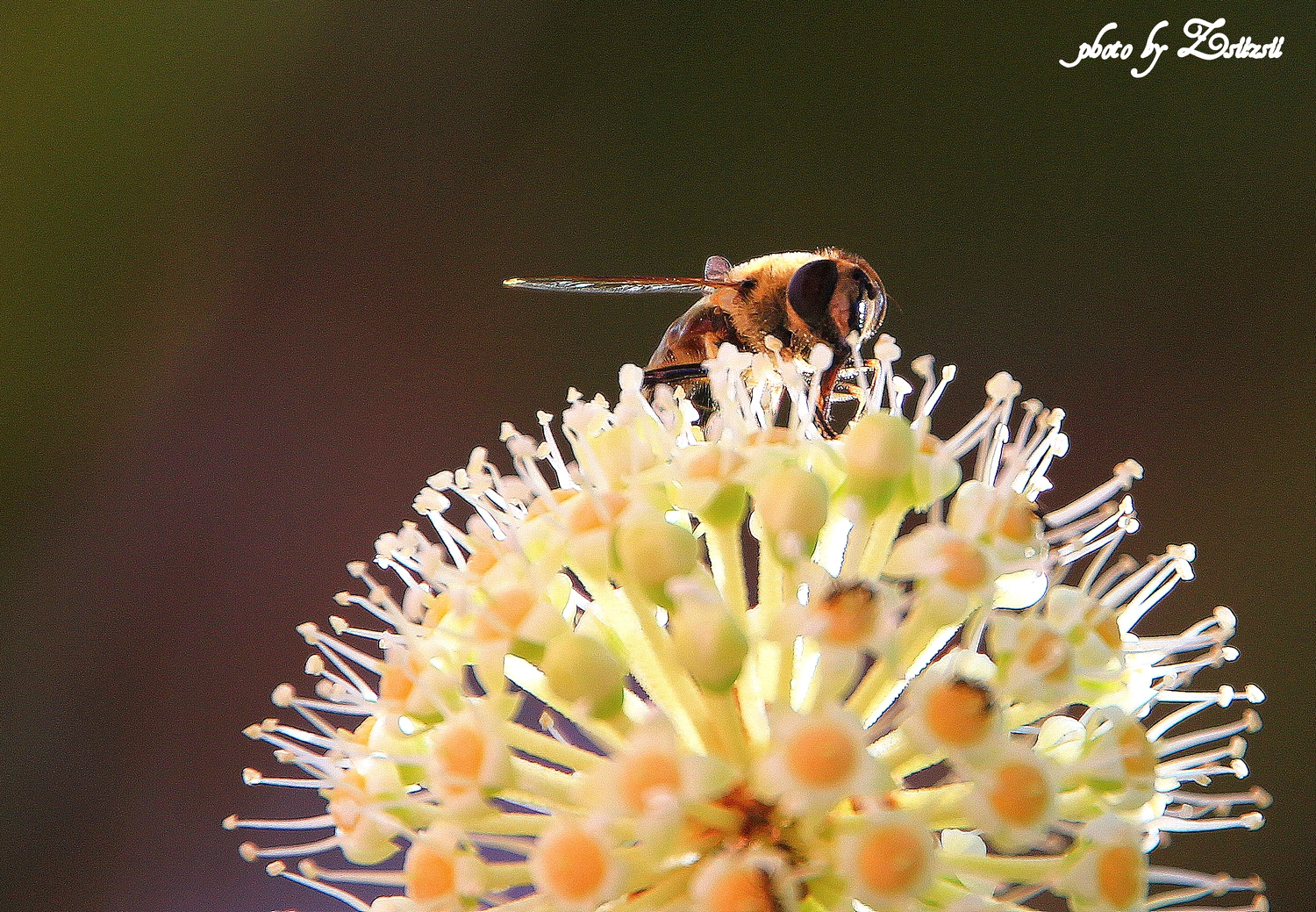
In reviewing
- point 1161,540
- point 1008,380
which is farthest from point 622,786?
point 1161,540

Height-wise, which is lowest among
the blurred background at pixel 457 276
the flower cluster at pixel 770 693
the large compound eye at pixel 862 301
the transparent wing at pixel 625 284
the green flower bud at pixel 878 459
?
the flower cluster at pixel 770 693

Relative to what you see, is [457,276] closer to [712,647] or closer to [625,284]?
[625,284]

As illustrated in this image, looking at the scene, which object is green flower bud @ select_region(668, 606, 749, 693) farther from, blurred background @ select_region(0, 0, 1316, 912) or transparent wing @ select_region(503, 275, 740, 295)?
blurred background @ select_region(0, 0, 1316, 912)

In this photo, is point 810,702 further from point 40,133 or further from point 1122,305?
point 40,133

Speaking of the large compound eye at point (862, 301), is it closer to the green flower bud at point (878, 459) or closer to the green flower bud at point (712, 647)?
the green flower bud at point (878, 459)
